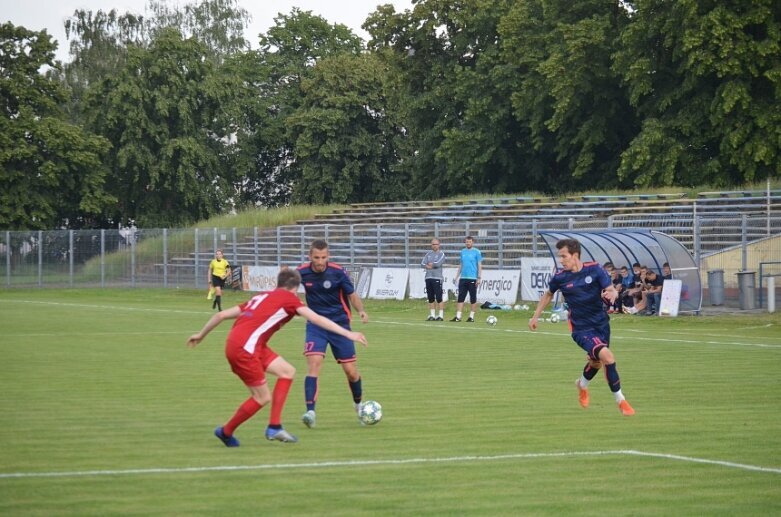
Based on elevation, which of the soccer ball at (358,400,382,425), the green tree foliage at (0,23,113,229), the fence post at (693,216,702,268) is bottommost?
the soccer ball at (358,400,382,425)

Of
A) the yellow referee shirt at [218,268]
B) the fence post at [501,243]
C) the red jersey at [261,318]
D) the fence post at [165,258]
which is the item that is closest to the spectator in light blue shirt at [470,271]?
the fence post at [501,243]

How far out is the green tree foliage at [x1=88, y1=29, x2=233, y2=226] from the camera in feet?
249

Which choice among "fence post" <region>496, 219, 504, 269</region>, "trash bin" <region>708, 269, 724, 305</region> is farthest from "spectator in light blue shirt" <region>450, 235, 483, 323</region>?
"fence post" <region>496, 219, 504, 269</region>

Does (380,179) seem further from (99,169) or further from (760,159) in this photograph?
(760,159)

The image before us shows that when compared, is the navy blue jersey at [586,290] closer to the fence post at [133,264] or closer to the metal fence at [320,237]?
the metal fence at [320,237]

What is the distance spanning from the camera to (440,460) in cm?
1036

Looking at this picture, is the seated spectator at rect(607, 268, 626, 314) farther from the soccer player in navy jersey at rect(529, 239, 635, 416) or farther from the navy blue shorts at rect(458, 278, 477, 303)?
the soccer player in navy jersey at rect(529, 239, 635, 416)

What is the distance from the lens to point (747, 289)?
3122 cm

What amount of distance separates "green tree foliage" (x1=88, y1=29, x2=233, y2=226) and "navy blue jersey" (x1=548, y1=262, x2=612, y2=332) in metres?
63.7

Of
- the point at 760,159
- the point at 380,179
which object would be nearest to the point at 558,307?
the point at 760,159

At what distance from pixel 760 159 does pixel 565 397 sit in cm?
3333

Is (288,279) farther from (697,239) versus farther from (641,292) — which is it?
(697,239)

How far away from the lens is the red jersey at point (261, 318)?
10.8m

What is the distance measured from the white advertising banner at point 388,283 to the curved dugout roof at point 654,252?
9.56m
